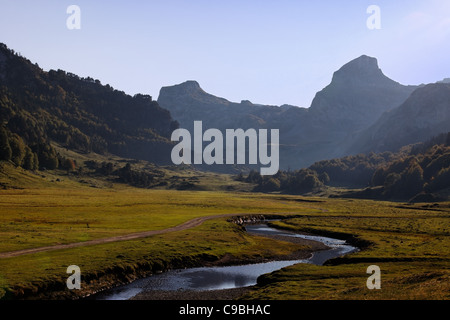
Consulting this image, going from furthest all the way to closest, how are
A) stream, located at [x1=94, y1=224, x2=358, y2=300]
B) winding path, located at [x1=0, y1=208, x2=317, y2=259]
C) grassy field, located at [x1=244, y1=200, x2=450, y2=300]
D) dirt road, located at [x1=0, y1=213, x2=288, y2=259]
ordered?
winding path, located at [x1=0, y1=208, x2=317, y2=259] < dirt road, located at [x1=0, y1=213, x2=288, y2=259] < stream, located at [x1=94, y1=224, x2=358, y2=300] < grassy field, located at [x1=244, y1=200, x2=450, y2=300]

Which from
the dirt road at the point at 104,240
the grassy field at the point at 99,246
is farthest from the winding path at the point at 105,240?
the grassy field at the point at 99,246

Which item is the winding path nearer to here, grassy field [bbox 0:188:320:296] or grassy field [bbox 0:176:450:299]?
grassy field [bbox 0:188:320:296]

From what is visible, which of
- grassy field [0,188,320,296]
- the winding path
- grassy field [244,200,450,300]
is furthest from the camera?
the winding path

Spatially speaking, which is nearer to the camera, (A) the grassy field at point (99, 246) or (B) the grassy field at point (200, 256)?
(B) the grassy field at point (200, 256)

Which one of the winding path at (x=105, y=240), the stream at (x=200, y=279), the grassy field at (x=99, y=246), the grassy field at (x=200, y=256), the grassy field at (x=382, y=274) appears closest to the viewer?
the grassy field at (x=382, y=274)

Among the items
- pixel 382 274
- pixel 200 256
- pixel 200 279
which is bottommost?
pixel 200 279

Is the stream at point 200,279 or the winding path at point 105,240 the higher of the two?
the winding path at point 105,240

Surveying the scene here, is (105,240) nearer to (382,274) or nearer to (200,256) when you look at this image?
(200,256)

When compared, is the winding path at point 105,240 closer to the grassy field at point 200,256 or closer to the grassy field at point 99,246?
the grassy field at point 99,246

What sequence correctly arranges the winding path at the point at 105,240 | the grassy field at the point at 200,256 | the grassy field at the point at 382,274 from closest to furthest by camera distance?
the grassy field at the point at 382,274
the grassy field at the point at 200,256
the winding path at the point at 105,240

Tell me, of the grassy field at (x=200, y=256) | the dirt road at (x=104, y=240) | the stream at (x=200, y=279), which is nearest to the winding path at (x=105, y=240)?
the dirt road at (x=104, y=240)

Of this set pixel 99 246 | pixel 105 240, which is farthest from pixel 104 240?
pixel 99 246

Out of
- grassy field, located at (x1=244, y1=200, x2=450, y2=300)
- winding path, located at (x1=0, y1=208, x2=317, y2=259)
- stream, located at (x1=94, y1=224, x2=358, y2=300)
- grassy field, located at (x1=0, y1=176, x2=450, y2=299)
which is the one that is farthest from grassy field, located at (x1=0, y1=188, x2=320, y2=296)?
grassy field, located at (x1=244, y1=200, x2=450, y2=300)
